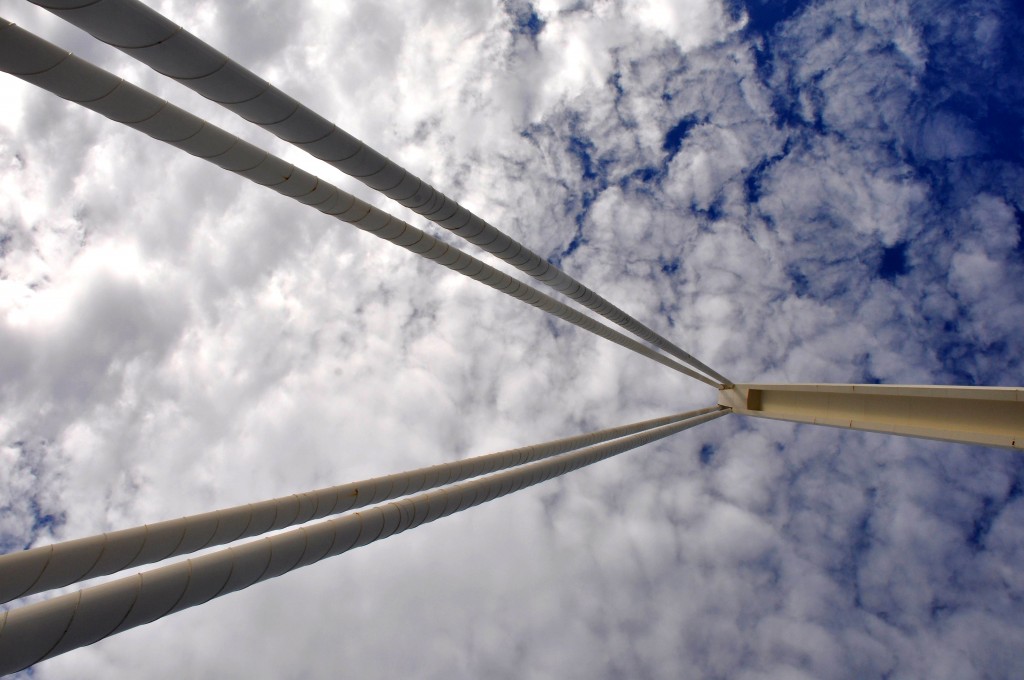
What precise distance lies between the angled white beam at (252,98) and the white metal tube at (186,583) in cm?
823

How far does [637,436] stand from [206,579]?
22.1 meters

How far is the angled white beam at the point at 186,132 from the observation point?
27.3 feet

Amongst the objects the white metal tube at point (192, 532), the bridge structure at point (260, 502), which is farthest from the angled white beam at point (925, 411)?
the white metal tube at point (192, 532)

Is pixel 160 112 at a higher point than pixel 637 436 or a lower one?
higher

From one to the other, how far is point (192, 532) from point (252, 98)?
879 cm

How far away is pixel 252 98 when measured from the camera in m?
10.3

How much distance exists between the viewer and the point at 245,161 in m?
12.2

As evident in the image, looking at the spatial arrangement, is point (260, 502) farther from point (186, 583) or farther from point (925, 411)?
point (925, 411)

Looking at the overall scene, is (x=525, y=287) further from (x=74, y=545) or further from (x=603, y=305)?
(x=74, y=545)

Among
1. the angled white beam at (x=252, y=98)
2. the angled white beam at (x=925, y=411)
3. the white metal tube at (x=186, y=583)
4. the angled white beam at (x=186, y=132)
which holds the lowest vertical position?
the white metal tube at (x=186, y=583)

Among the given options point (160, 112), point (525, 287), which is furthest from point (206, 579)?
point (525, 287)

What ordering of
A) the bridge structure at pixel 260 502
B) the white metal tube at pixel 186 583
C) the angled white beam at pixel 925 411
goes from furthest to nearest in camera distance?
the angled white beam at pixel 925 411, the bridge structure at pixel 260 502, the white metal tube at pixel 186 583

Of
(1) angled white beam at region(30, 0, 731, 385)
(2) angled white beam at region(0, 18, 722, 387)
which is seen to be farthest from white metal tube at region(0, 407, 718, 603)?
(1) angled white beam at region(30, 0, 731, 385)

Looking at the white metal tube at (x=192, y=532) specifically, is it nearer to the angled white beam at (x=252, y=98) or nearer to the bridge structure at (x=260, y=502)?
the bridge structure at (x=260, y=502)
